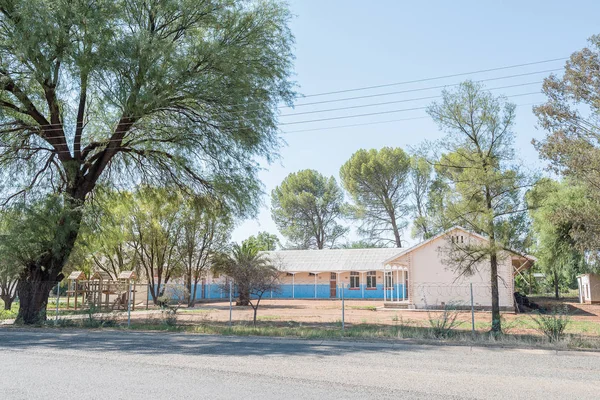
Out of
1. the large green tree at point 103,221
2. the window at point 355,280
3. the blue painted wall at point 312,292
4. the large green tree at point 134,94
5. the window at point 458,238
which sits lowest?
the blue painted wall at point 312,292

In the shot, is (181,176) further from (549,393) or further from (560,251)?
(560,251)

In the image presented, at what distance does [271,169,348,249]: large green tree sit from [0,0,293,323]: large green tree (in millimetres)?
44709

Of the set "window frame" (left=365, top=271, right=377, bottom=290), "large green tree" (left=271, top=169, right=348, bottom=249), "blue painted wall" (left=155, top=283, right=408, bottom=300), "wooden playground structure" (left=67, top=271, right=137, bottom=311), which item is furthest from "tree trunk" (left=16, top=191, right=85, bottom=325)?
"large green tree" (left=271, top=169, right=348, bottom=249)

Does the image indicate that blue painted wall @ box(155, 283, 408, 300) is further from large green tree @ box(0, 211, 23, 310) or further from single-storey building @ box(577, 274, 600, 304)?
large green tree @ box(0, 211, 23, 310)

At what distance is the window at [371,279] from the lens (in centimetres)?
4997

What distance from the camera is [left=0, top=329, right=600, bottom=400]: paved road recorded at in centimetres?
775

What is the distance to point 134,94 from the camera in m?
18.5

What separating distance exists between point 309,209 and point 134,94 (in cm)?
4988

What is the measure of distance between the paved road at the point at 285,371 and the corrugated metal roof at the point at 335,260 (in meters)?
35.8

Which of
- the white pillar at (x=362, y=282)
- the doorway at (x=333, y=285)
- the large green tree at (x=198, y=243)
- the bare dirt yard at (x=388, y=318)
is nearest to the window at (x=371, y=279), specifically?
the white pillar at (x=362, y=282)

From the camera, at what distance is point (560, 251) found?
3497 cm

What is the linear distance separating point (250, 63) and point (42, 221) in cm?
952

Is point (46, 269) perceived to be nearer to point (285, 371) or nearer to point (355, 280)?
point (285, 371)

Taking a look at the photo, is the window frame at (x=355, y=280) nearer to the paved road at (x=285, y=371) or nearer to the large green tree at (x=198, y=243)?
the large green tree at (x=198, y=243)
